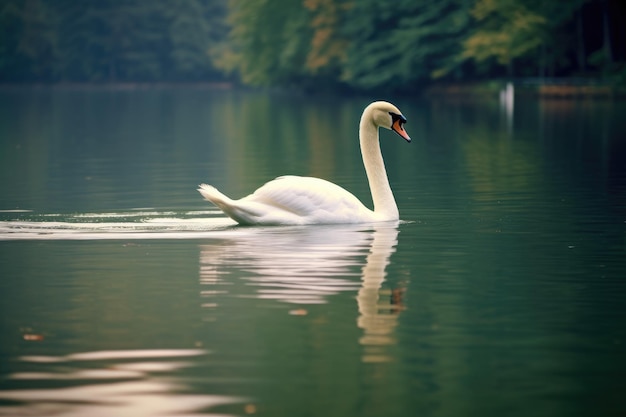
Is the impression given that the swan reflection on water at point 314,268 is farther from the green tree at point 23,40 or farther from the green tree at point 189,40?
the green tree at point 189,40

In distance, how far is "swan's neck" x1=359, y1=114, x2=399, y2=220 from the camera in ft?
48.6

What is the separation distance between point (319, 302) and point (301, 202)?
4.34 metres

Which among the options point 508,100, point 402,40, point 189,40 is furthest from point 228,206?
point 189,40

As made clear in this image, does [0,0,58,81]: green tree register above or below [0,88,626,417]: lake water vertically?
above

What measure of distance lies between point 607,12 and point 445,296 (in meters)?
54.3

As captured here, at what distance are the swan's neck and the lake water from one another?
319 millimetres

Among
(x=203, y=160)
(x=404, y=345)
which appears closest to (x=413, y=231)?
(x=404, y=345)

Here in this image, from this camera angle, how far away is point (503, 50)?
6397cm

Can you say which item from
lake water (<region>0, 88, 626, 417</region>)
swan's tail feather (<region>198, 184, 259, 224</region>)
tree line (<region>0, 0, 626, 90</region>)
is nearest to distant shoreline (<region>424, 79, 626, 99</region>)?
tree line (<region>0, 0, 626, 90</region>)

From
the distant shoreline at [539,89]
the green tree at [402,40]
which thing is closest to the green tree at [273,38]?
the green tree at [402,40]

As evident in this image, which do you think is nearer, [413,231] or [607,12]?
[413,231]

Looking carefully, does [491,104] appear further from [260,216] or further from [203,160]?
[260,216]

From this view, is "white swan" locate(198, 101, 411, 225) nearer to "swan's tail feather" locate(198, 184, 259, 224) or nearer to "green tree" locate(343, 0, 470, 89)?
"swan's tail feather" locate(198, 184, 259, 224)

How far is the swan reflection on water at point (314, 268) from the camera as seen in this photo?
958 cm
